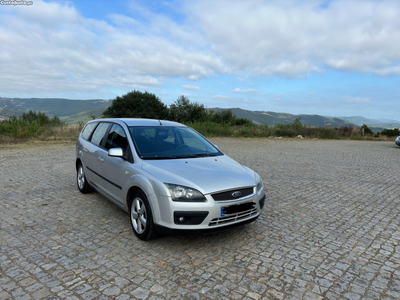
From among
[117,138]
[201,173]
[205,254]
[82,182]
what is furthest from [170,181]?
[82,182]

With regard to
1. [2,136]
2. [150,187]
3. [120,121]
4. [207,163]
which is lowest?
[2,136]

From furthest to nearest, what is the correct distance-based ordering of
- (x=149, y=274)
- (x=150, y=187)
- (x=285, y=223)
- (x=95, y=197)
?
(x=95, y=197)
(x=285, y=223)
(x=150, y=187)
(x=149, y=274)

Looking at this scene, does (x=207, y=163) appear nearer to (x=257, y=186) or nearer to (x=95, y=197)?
(x=257, y=186)

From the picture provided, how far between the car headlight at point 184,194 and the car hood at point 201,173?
0.16 ft

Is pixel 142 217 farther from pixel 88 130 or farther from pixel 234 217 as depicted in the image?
pixel 88 130

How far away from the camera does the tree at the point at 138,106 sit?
50375mm

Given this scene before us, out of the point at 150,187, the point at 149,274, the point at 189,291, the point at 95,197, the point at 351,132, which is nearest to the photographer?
the point at 189,291

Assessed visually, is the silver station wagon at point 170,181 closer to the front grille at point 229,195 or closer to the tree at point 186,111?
the front grille at point 229,195

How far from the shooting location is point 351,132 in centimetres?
3006

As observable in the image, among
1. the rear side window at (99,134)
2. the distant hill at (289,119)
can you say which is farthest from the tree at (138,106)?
the rear side window at (99,134)

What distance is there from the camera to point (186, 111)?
50.0 metres

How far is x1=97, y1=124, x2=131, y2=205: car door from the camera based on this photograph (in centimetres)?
427

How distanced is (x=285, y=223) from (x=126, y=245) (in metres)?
2.54

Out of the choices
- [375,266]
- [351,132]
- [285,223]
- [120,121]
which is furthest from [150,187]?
[351,132]
